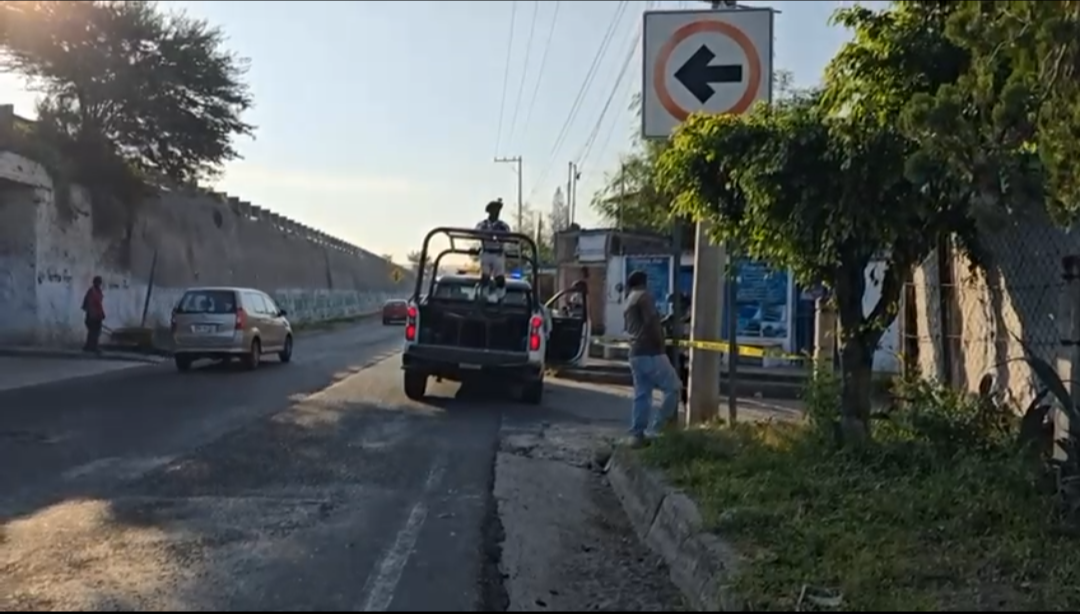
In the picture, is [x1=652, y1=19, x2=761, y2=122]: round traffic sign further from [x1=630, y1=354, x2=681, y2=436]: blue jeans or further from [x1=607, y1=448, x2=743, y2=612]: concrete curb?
[x1=607, y1=448, x2=743, y2=612]: concrete curb

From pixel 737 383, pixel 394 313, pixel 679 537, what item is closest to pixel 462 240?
pixel 737 383

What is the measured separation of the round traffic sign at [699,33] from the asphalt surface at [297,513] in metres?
3.46

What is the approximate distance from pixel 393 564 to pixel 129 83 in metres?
30.0

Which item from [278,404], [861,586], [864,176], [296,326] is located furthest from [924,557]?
[296,326]

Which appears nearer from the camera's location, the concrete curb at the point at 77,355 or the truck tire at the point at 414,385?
the truck tire at the point at 414,385

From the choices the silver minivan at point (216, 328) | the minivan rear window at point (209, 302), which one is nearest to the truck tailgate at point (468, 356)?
the silver minivan at point (216, 328)

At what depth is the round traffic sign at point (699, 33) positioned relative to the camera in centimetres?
1098

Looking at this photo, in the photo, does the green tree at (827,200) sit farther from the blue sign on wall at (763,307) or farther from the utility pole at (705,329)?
the blue sign on wall at (763,307)

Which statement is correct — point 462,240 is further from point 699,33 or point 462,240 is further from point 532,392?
point 699,33

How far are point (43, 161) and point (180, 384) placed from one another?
1232 centimetres

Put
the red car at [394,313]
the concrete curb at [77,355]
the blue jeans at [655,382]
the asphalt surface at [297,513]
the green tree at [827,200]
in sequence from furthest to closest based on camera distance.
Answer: the red car at [394,313] → the concrete curb at [77,355] → the blue jeans at [655,382] → the green tree at [827,200] → the asphalt surface at [297,513]

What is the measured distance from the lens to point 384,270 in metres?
110

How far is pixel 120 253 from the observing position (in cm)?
3456

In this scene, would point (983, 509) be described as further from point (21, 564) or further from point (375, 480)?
point (21, 564)
